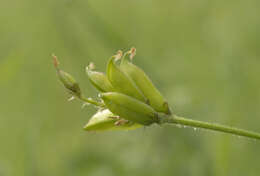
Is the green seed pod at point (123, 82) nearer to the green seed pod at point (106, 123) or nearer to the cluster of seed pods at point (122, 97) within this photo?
the cluster of seed pods at point (122, 97)

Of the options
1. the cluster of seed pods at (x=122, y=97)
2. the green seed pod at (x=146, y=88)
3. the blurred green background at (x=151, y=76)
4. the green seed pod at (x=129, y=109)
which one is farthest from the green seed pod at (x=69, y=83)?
the blurred green background at (x=151, y=76)

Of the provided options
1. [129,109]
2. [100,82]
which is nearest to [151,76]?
[100,82]

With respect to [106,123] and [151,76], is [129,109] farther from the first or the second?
[151,76]

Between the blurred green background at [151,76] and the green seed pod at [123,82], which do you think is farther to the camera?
the blurred green background at [151,76]

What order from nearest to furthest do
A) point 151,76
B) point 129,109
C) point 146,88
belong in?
point 129,109
point 146,88
point 151,76

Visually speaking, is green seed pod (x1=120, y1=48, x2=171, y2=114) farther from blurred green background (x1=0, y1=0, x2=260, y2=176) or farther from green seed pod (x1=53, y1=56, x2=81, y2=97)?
blurred green background (x1=0, y1=0, x2=260, y2=176)

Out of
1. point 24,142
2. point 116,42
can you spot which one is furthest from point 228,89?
point 24,142

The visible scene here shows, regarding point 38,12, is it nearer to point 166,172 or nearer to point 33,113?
point 33,113

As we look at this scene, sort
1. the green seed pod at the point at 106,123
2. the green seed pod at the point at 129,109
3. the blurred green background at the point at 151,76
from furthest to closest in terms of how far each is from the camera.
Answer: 1. the blurred green background at the point at 151,76
2. the green seed pod at the point at 106,123
3. the green seed pod at the point at 129,109
